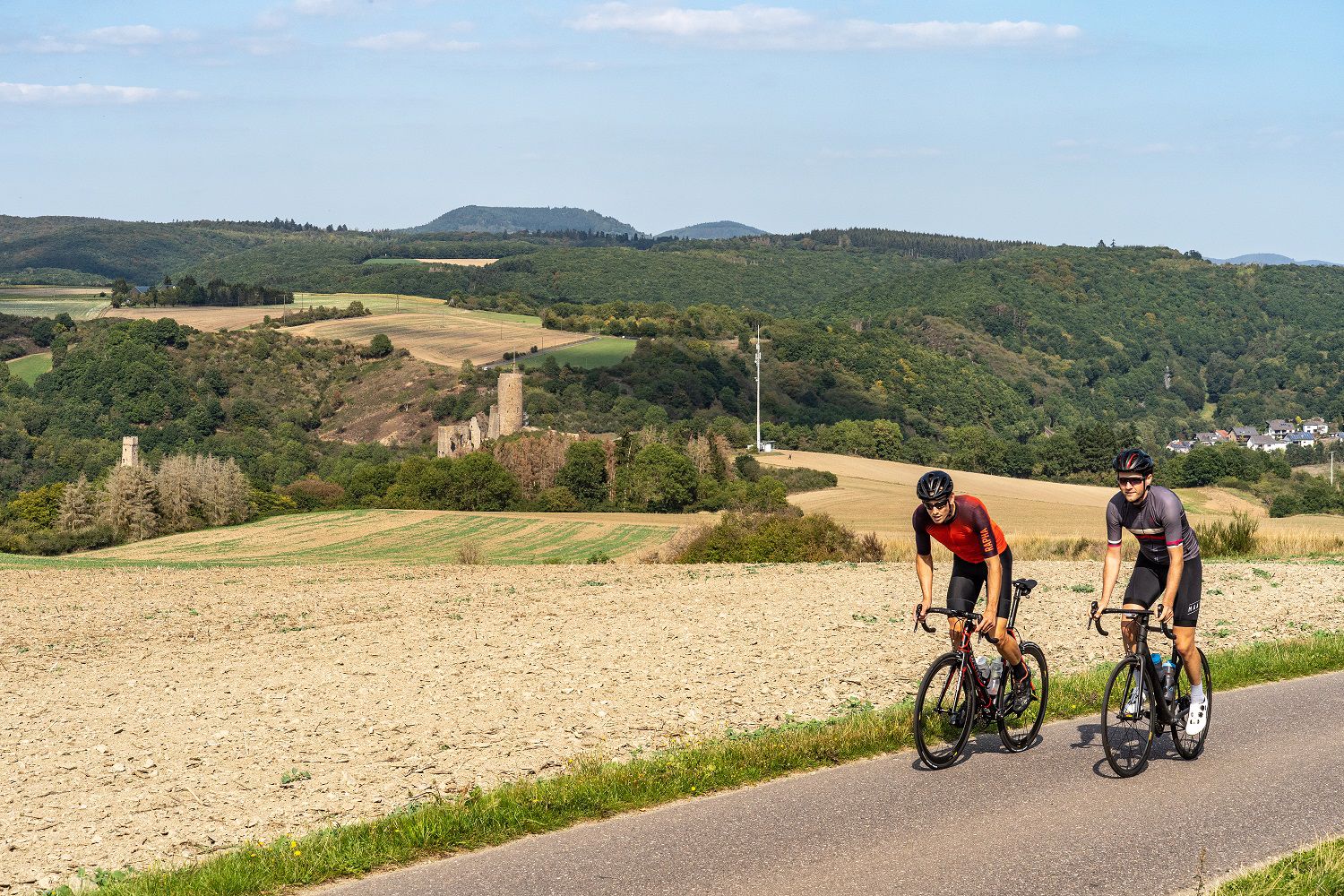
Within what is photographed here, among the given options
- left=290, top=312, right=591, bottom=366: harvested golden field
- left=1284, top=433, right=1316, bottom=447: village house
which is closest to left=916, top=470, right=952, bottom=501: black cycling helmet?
left=290, top=312, right=591, bottom=366: harvested golden field

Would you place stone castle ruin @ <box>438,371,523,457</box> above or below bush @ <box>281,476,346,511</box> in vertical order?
above

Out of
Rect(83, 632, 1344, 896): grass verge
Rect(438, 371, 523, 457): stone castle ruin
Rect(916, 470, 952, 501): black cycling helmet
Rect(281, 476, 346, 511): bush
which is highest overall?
Rect(916, 470, 952, 501): black cycling helmet

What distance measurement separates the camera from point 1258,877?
673cm

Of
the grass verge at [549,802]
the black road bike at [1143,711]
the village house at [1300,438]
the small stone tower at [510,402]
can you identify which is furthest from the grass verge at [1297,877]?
the village house at [1300,438]

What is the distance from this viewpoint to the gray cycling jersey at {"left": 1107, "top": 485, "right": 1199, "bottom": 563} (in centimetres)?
889

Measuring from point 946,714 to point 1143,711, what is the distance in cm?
134

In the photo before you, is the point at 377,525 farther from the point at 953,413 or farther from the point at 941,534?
the point at 953,413

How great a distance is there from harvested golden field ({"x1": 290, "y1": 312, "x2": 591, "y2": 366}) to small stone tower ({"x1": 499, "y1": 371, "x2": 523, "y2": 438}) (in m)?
31.2

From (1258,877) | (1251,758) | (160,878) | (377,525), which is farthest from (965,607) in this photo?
(377,525)

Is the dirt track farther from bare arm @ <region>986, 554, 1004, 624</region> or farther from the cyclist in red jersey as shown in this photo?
bare arm @ <region>986, 554, 1004, 624</region>

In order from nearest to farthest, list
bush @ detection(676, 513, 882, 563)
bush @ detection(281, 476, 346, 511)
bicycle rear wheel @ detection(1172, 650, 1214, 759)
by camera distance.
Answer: bicycle rear wheel @ detection(1172, 650, 1214, 759), bush @ detection(676, 513, 882, 563), bush @ detection(281, 476, 346, 511)

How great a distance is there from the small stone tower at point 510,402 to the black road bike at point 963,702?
310 ft

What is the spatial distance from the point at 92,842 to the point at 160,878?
1.27 meters

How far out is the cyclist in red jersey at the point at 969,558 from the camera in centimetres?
884
